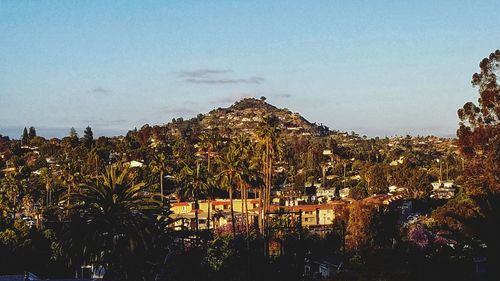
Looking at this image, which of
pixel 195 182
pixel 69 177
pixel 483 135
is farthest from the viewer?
pixel 69 177

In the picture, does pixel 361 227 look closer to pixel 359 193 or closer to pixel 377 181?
pixel 359 193

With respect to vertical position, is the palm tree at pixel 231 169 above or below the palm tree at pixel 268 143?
below

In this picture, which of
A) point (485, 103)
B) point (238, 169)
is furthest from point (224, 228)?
point (485, 103)

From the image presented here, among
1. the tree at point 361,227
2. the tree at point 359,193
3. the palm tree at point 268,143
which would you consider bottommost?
the tree at point 361,227

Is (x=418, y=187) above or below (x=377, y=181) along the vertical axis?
below

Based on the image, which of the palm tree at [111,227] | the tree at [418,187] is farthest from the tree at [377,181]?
the palm tree at [111,227]

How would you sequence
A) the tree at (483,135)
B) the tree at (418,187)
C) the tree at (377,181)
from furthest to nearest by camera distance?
the tree at (377,181) → the tree at (418,187) → the tree at (483,135)

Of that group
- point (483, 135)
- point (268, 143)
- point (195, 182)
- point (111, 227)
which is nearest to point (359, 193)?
point (268, 143)

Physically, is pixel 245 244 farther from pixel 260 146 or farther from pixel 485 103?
pixel 485 103

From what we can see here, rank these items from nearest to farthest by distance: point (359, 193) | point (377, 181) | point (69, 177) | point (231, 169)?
point (231, 169)
point (69, 177)
point (359, 193)
point (377, 181)

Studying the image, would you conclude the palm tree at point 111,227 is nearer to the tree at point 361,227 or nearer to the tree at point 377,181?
the tree at point 361,227
